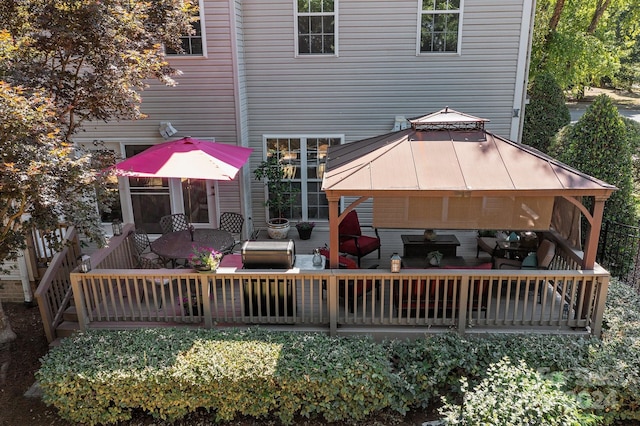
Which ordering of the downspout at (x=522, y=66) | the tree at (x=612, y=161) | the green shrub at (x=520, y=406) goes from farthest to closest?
the downspout at (x=522, y=66) < the tree at (x=612, y=161) < the green shrub at (x=520, y=406)

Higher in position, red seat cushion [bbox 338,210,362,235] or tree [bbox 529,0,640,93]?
tree [bbox 529,0,640,93]

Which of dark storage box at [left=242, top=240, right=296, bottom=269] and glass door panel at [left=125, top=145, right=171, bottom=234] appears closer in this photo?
A: dark storage box at [left=242, top=240, right=296, bottom=269]

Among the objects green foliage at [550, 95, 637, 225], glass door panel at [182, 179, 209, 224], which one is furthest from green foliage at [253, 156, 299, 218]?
green foliage at [550, 95, 637, 225]

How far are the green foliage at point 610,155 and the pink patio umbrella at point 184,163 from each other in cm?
637

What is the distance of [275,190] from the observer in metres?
9.45

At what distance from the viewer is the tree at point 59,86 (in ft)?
15.8

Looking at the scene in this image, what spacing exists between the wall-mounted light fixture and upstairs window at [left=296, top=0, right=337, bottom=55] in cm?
298

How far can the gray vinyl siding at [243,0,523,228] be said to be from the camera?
347 inches

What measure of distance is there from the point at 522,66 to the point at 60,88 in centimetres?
813

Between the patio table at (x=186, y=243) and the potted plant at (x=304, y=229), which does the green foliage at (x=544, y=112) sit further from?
the patio table at (x=186, y=243)

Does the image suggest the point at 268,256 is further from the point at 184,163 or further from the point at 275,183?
the point at 275,183

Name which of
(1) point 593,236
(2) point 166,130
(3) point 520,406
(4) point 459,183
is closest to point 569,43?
(1) point 593,236

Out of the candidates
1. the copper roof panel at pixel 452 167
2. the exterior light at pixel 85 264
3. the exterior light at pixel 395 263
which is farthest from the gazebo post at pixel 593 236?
the exterior light at pixel 85 264

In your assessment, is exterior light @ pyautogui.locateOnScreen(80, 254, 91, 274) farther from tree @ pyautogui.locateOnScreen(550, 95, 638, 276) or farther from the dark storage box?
tree @ pyautogui.locateOnScreen(550, 95, 638, 276)
